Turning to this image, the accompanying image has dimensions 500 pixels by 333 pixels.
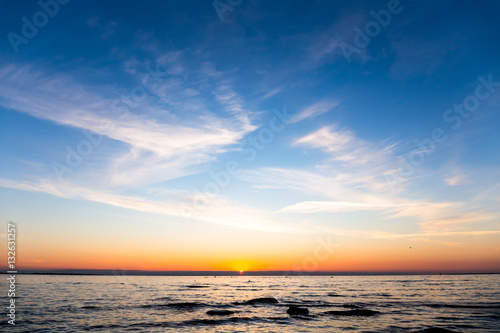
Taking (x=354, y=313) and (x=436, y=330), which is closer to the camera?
(x=436, y=330)

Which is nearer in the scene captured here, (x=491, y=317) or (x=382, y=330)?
(x=382, y=330)

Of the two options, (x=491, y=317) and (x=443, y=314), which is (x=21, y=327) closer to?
(x=443, y=314)

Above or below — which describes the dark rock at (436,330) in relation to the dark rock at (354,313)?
above

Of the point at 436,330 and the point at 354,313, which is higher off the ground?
→ the point at 436,330

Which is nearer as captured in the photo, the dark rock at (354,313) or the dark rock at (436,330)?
the dark rock at (436,330)

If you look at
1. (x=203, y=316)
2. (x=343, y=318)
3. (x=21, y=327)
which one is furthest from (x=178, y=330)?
(x=343, y=318)

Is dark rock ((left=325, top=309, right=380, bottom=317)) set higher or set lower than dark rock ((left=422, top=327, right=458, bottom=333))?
lower

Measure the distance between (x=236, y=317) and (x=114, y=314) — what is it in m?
16.6

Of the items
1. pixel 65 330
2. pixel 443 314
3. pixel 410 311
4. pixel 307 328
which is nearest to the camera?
pixel 65 330

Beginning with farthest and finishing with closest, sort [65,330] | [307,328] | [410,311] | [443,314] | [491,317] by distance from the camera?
[410,311]
[443,314]
[491,317]
[307,328]
[65,330]

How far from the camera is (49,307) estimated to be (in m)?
45.1

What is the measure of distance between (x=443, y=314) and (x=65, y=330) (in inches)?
1852

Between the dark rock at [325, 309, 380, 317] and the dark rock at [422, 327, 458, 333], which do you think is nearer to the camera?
the dark rock at [422, 327, 458, 333]

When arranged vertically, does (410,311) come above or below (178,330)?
below
